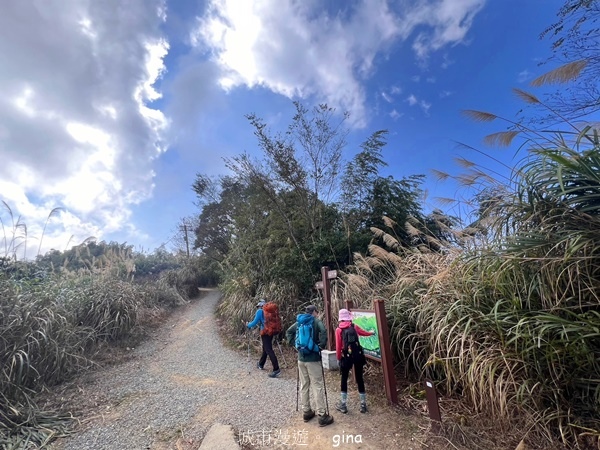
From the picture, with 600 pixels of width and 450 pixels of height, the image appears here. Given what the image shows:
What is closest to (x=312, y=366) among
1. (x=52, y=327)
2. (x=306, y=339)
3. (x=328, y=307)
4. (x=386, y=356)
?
(x=306, y=339)

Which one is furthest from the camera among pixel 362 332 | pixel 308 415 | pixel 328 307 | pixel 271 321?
pixel 271 321

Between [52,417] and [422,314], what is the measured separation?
5.66 meters

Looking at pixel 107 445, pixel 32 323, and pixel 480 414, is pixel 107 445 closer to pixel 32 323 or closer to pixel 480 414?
pixel 32 323

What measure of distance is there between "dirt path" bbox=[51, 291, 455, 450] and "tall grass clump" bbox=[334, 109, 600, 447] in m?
1.00

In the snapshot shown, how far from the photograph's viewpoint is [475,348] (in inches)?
143

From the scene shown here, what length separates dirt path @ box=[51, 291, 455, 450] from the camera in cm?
363

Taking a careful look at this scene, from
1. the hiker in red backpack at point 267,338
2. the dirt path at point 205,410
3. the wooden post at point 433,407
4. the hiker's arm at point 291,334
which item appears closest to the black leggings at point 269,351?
the hiker in red backpack at point 267,338

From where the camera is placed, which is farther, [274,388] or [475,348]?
[274,388]

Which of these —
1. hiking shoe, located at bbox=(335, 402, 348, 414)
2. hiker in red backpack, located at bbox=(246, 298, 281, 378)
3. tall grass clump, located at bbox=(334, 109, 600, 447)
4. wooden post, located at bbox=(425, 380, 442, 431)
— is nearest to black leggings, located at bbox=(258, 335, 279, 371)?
hiker in red backpack, located at bbox=(246, 298, 281, 378)

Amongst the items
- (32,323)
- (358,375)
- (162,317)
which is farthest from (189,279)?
(358,375)

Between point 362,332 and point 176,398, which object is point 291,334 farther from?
point 176,398

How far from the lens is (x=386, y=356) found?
4469 millimetres

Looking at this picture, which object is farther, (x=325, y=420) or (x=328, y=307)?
(x=328, y=307)

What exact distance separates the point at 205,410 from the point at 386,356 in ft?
9.39
